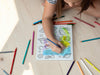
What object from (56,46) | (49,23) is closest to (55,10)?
(49,23)

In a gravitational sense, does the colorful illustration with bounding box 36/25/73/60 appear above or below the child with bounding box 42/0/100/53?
below

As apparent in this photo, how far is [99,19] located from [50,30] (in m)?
0.29

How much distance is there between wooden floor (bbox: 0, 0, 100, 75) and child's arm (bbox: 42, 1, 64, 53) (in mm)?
61

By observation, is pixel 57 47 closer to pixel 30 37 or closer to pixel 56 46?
pixel 56 46

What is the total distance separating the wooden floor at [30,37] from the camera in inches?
22.7

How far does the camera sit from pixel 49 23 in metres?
0.65

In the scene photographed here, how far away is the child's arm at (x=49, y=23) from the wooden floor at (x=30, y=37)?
0.06 metres

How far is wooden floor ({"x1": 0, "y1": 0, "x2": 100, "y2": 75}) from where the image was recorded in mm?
576

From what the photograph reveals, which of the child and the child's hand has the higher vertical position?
the child

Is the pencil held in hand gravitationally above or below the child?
below

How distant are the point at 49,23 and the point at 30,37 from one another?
134 mm

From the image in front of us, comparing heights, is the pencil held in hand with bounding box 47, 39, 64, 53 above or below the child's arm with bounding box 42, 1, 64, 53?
below

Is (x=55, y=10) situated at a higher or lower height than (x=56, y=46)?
higher

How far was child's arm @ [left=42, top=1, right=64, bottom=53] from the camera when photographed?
0.60 meters
